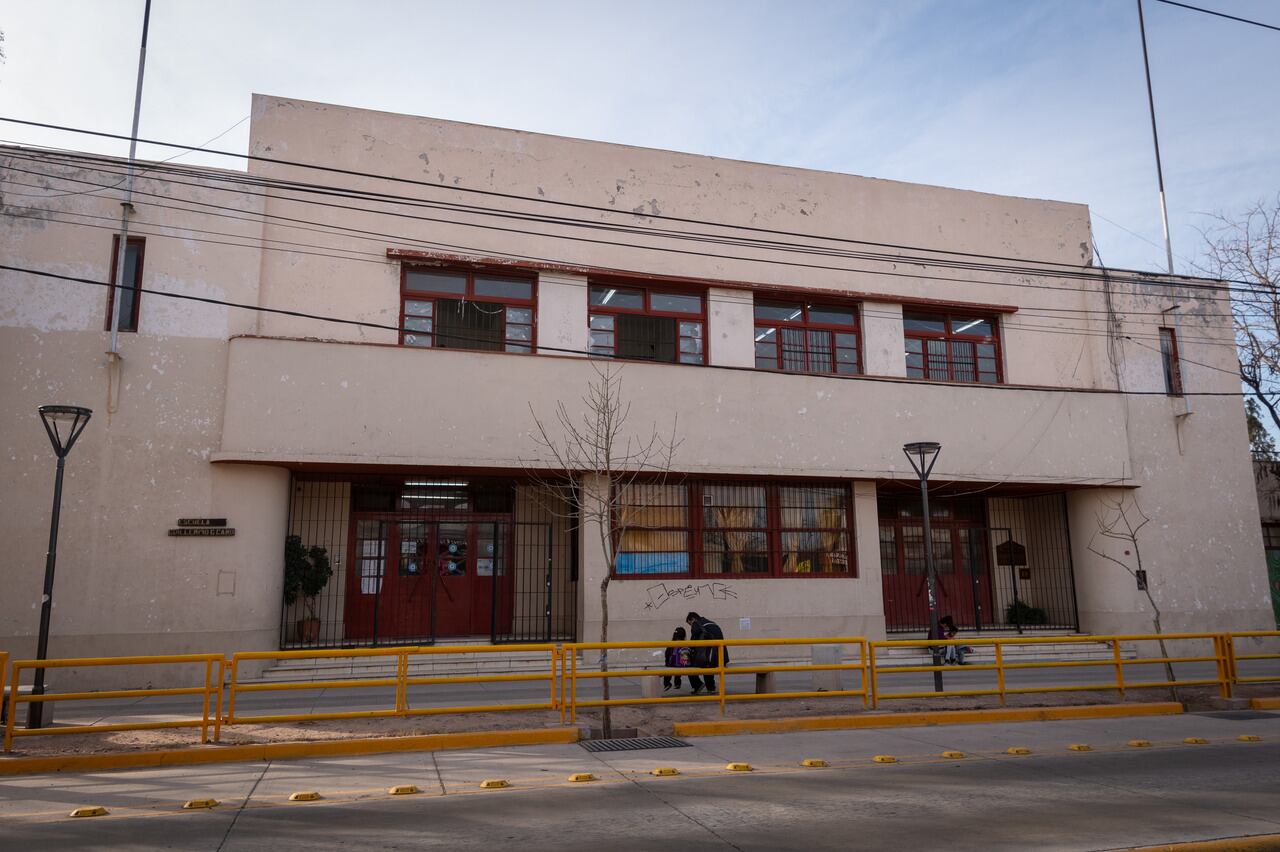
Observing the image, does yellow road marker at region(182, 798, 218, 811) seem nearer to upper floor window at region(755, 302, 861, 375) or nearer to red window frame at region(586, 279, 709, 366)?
red window frame at region(586, 279, 709, 366)

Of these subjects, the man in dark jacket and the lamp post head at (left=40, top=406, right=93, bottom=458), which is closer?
the lamp post head at (left=40, top=406, right=93, bottom=458)

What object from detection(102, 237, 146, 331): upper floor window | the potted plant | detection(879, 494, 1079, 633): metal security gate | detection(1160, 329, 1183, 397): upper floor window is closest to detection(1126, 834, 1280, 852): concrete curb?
the potted plant

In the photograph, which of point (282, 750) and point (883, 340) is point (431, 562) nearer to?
point (282, 750)

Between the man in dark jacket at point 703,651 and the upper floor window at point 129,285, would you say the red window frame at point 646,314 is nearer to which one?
the man in dark jacket at point 703,651

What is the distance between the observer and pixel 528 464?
1772 centimetres

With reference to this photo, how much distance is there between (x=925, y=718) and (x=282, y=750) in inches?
331

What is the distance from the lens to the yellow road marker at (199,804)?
7875mm

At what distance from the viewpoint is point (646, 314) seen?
19906 millimetres

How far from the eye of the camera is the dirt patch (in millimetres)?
10594

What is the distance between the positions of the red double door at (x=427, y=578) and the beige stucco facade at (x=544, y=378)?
2.22 feet

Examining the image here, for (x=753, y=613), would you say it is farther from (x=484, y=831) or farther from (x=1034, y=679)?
(x=484, y=831)

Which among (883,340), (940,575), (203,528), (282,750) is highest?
(883,340)

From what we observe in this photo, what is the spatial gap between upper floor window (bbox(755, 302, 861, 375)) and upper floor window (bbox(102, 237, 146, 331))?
12.7 metres

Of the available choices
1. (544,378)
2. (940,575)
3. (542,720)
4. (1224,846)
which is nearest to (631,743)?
(542,720)
